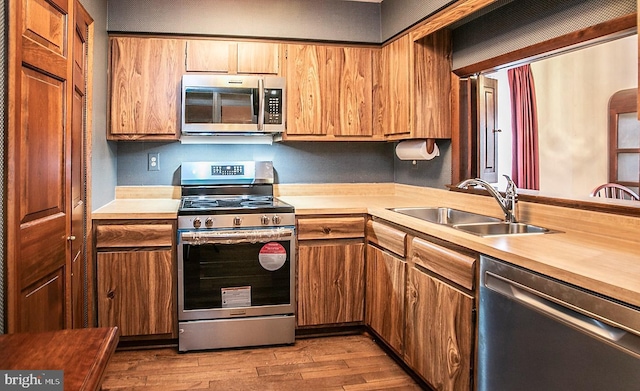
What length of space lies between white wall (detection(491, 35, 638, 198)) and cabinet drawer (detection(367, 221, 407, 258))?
773mm

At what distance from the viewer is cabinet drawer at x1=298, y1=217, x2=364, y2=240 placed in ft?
10.5

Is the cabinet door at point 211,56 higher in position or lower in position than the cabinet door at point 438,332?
higher

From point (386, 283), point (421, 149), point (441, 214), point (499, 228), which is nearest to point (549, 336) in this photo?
point (499, 228)

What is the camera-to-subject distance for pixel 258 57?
3.55 meters

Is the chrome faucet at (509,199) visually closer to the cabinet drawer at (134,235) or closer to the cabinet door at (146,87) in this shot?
the cabinet drawer at (134,235)

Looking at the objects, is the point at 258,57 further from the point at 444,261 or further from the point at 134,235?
the point at 444,261

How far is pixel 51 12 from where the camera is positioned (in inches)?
76.5

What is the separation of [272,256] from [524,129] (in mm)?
1704

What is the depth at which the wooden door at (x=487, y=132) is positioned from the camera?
306 cm

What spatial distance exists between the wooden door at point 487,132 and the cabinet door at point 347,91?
2.99 feet

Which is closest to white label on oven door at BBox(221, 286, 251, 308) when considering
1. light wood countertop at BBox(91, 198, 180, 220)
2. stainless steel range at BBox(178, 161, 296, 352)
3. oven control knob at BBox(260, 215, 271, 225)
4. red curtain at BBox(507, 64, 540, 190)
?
stainless steel range at BBox(178, 161, 296, 352)

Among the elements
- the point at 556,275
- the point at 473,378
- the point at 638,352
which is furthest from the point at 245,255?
the point at 638,352

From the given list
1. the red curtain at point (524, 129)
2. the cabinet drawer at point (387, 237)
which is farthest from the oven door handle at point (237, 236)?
the red curtain at point (524, 129)

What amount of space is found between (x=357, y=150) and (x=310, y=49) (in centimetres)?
90
